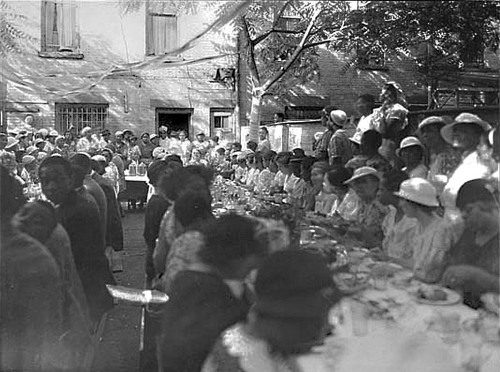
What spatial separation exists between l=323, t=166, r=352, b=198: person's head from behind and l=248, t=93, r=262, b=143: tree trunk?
255 millimetres

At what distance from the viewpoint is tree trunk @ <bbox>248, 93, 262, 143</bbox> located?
6.38 ft

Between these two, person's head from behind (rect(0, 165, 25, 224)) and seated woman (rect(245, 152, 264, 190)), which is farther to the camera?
seated woman (rect(245, 152, 264, 190))

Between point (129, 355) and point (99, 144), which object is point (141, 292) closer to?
point (129, 355)

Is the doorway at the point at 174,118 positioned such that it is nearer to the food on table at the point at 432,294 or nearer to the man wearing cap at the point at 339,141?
the man wearing cap at the point at 339,141

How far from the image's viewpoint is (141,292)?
193 cm

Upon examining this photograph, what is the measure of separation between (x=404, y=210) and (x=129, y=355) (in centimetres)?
99

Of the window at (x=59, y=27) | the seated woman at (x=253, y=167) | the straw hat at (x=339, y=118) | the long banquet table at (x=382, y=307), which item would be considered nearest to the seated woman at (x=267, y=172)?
the seated woman at (x=253, y=167)

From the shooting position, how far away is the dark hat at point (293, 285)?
6.00 feet

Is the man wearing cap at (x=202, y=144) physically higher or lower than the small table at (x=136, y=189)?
higher

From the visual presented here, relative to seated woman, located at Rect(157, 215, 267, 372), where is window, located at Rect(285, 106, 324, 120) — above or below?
above

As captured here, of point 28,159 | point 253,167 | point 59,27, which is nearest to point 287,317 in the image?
point 253,167

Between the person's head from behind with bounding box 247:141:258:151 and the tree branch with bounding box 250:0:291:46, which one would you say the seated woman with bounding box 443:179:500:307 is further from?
the tree branch with bounding box 250:0:291:46

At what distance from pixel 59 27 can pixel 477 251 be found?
1.44 m

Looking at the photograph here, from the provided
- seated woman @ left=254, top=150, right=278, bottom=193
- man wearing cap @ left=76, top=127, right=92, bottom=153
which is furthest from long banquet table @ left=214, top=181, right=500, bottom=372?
man wearing cap @ left=76, top=127, right=92, bottom=153
